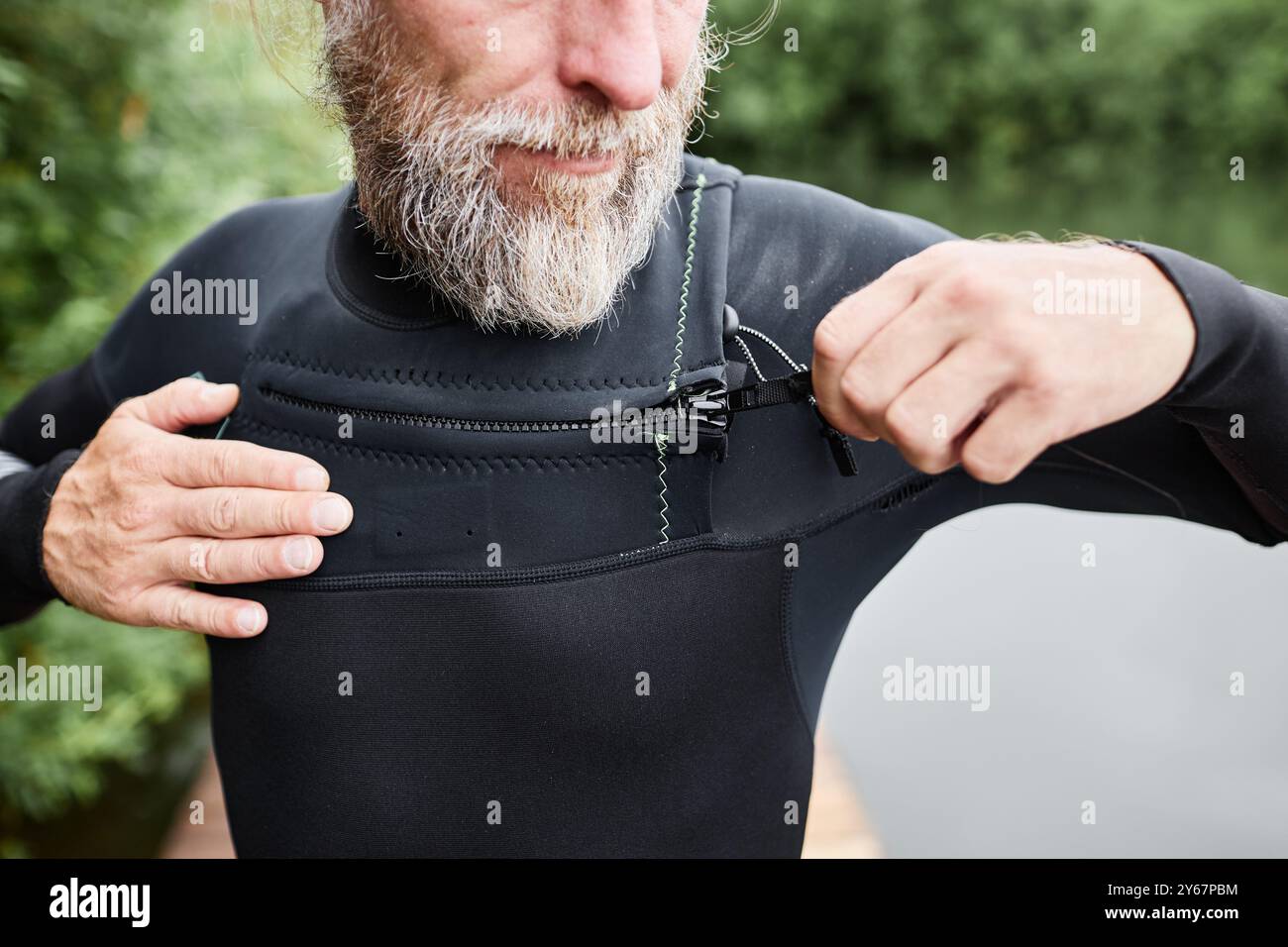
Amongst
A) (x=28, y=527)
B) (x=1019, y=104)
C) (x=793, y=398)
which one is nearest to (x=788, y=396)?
(x=793, y=398)

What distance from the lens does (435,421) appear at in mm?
1309

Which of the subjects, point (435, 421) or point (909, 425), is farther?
point (435, 421)

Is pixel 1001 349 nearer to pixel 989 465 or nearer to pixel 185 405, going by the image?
pixel 989 465

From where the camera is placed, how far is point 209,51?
3.73 meters

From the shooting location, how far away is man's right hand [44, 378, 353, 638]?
1.29m

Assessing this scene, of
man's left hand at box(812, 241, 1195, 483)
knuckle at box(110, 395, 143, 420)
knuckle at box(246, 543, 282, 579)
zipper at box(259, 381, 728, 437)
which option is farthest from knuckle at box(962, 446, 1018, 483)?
knuckle at box(110, 395, 143, 420)

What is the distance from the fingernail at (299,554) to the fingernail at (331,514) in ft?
0.09

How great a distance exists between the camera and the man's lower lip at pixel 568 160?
121 centimetres

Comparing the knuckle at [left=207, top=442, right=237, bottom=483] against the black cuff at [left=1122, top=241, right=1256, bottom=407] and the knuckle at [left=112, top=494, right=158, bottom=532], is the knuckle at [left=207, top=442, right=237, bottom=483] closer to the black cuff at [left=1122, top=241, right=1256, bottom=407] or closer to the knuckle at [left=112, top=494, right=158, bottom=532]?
the knuckle at [left=112, top=494, right=158, bottom=532]

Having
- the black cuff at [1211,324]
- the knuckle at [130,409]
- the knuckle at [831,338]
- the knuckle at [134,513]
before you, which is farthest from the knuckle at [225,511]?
the black cuff at [1211,324]

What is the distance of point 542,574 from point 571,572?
0.03 m

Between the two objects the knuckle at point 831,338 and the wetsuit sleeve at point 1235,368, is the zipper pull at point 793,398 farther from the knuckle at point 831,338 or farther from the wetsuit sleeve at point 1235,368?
the wetsuit sleeve at point 1235,368

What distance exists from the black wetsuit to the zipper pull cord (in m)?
0.02

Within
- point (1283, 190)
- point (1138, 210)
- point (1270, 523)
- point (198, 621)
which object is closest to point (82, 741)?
point (198, 621)
